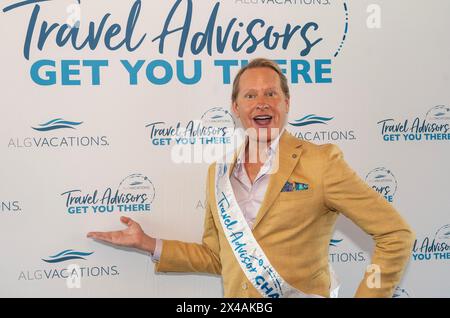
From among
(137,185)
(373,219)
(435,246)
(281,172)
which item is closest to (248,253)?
(281,172)

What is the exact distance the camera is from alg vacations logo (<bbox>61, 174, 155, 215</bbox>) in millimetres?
2400

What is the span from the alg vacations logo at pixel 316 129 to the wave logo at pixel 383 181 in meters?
0.22

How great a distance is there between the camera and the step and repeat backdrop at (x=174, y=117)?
7.79ft

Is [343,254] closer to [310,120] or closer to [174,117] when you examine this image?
[310,120]

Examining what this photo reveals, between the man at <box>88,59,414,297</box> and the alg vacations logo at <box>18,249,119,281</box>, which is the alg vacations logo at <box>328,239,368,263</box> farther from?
the alg vacations logo at <box>18,249,119,281</box>

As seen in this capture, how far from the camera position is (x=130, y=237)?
7.58 feet

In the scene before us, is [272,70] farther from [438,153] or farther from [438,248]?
[438,248]

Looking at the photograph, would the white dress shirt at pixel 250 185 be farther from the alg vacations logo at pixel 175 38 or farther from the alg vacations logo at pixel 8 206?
the alg vacations logo at pixel 8 206

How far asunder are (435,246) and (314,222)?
1.05 meters

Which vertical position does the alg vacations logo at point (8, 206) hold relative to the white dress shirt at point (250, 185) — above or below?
below

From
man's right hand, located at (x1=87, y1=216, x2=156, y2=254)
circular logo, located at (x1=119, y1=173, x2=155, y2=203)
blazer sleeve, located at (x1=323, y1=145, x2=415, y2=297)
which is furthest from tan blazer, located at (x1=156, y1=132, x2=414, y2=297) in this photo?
circular logo, located at (x1=119, y1=173, x2=155, y2=203)

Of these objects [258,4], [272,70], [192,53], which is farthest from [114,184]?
[258,4]

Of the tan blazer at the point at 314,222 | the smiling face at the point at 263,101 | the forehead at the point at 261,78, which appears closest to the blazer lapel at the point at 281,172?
the tan blazer at the point at 314,222

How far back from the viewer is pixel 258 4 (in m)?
2.51
